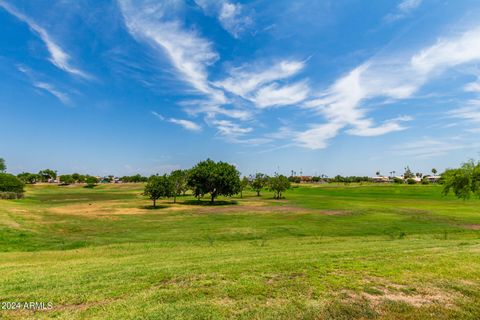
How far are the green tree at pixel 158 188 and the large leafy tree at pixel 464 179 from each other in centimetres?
5035

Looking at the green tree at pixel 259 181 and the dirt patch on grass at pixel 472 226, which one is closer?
the dirt patch on grass at pixel 472 226

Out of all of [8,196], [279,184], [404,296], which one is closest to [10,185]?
[8,196]

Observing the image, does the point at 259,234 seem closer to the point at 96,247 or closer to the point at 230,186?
the point at 96,247

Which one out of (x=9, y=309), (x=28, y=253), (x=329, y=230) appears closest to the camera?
(x=9, y=309)

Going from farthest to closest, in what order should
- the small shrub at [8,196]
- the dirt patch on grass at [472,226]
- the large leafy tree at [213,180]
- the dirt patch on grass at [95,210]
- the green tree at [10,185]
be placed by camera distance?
the green tree at [10,185] → the small shrub at [8,196] → the large leafy tree at [213,180] → the dirt patch on grass at [95,210] → the dirt patch on grass at [472,226]

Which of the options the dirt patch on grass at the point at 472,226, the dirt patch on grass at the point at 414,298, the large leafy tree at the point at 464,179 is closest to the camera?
the dirt patch on grass at the point at 414,298

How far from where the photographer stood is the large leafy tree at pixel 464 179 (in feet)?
78.1

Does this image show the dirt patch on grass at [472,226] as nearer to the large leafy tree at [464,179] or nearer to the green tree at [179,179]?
the large leafy tree at [464,179]

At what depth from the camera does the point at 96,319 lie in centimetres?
691

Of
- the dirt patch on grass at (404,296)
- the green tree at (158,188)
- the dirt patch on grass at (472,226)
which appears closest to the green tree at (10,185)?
the green tree at (158,188)

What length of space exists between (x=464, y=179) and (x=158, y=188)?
171 ft

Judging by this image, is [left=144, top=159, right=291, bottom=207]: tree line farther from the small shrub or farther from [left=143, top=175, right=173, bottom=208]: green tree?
the small shrub

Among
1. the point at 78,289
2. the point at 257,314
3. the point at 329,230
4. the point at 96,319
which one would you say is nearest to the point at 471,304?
the point at 257,314

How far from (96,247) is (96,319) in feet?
57.4
